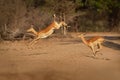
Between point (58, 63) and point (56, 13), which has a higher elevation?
point (56, 13)

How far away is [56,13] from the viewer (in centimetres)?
2541

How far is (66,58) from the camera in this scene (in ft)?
47.5

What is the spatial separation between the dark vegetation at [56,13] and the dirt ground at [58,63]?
3589mm

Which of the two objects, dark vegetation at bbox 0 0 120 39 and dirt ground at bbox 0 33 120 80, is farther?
dark vegetation at bbox 0 0 120 39

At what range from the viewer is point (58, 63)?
44.0ft

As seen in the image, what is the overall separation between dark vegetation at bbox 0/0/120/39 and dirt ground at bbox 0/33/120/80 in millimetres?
3589

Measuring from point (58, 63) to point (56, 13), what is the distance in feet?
40.4

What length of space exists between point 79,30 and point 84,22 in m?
1.26

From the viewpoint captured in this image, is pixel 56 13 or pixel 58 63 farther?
pixel 56 13

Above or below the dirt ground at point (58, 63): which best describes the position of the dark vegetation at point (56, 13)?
above

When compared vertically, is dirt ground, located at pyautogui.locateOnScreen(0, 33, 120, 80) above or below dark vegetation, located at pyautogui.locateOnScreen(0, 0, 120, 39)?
below

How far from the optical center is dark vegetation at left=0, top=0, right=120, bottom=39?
21.5 m

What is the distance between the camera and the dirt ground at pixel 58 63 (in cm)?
1129

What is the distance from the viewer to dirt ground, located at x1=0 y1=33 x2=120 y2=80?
11.3 meters
